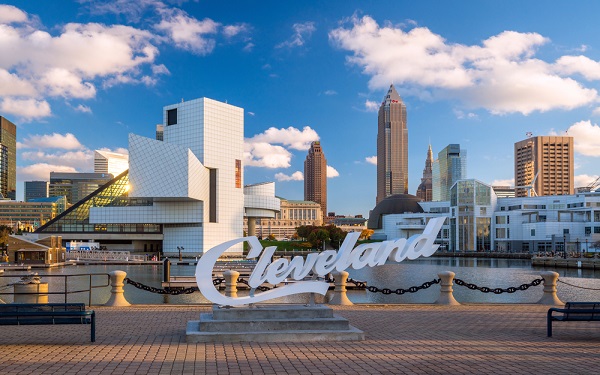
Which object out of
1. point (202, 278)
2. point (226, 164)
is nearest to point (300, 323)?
point (202, 278)

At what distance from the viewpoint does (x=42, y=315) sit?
12.3 m

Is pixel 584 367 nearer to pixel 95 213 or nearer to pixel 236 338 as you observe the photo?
pixel 236 338

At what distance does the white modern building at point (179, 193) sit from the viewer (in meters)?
78.6

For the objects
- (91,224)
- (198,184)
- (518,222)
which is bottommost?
(91,224)

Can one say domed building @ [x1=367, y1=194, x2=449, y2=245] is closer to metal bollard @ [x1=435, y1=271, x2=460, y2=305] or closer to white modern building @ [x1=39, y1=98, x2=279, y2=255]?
white modern building @ [x1=39, y1=98, x2=279, y2=255]

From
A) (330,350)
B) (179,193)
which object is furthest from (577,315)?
(179,193)

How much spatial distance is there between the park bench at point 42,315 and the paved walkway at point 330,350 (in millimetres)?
487

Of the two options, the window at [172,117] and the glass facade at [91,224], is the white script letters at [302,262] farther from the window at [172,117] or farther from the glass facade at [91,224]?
the glass facade at [91,224]

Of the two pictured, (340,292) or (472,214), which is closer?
(340,292)

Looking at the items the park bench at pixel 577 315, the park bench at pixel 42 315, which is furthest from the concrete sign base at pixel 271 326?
the park bench at pixel 577 315

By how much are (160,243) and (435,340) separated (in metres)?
88.4

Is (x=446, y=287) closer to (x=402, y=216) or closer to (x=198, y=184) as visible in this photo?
(x=198, y=184)

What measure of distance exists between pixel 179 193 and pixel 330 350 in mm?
67668

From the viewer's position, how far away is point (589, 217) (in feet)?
339
